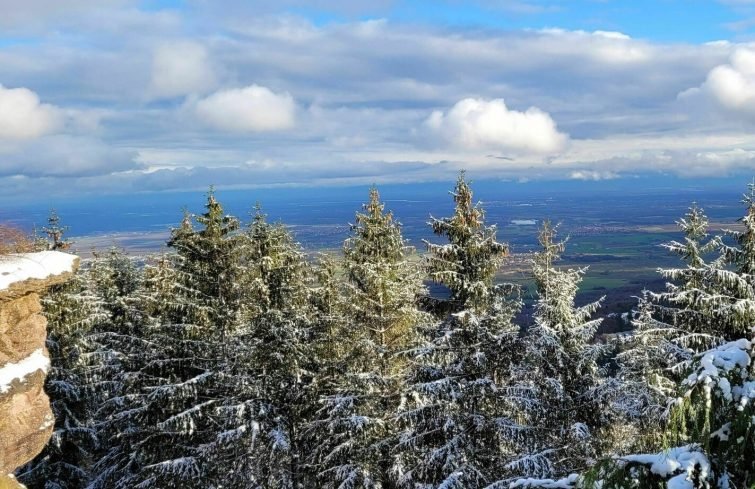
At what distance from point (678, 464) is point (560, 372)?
13.3 m

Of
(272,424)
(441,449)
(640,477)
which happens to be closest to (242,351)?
(272,424)

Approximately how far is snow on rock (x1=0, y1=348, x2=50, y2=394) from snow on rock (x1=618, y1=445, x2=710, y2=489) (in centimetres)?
637

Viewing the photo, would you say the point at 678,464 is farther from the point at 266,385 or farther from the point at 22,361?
the point at 266,385

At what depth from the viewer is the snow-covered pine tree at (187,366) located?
15.8 m

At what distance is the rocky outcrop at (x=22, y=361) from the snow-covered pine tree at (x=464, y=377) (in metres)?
8.95

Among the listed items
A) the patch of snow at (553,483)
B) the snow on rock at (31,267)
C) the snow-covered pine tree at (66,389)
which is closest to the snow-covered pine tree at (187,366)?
the snow-covered pine tree at (66,389)

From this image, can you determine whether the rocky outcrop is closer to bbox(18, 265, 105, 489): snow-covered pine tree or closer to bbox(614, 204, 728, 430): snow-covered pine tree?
bbox(18, 265, 105, 489): snow-covered pine tree

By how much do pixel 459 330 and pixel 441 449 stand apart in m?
3.00

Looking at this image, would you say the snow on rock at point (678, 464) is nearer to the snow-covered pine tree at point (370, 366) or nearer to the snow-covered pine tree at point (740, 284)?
the snow-covered pine tree at point (370, 366)

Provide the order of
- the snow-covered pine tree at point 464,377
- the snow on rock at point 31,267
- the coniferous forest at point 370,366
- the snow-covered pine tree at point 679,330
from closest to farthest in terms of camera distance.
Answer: the snow on rock at point 31,267 → the snow-covered pine tree at point 464,377 → the coniferous forest at point 370,366 → the snow-covered pine tree at point 679,330

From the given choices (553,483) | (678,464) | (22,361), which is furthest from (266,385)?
(678,464)

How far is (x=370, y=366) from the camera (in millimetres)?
16844

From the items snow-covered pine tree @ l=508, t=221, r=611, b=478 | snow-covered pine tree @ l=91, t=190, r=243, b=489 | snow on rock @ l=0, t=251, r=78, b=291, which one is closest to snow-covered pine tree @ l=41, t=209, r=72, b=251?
snow-covered pine tree @ l=91, t=190, r=243, b=489

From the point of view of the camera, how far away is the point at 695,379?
3564mm
